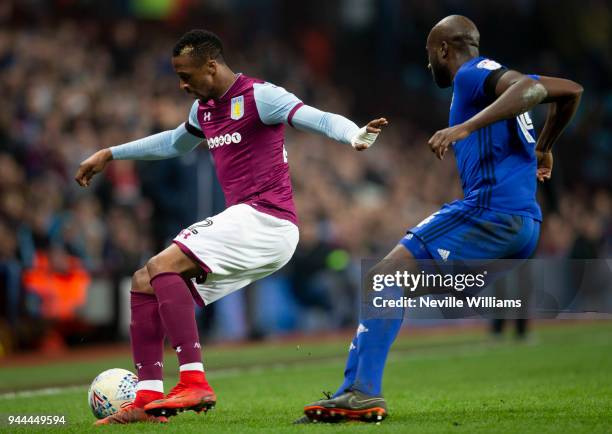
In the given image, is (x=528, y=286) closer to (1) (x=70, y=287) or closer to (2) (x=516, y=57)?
(1) (x=70, y=287)

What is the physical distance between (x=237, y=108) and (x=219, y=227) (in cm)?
72

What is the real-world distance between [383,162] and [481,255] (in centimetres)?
1660

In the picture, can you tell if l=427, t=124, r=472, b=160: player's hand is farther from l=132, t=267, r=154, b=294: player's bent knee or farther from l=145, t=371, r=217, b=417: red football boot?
l=132, t=267, r=154, b=294: player's bent knee

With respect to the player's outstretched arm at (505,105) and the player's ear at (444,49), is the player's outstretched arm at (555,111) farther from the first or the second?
the player's ear at (444,49)

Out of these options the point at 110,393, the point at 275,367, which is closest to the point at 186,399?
the point at 110,393

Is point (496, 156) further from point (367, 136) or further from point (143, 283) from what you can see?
point (143, 283)

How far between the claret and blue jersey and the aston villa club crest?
4.10ft

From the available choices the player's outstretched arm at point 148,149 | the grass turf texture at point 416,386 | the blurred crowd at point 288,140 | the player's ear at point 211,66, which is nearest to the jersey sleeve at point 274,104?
the player's ear at point 211,66

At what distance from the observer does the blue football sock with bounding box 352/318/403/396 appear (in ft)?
19.0

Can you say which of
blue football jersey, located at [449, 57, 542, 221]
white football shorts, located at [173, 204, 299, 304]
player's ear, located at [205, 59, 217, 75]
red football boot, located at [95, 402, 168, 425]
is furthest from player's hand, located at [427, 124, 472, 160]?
A: red football boot, located at [95, 402, 168, 425]

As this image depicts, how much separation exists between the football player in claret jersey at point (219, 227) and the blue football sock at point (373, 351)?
80 cm

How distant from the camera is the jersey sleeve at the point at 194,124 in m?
6.70

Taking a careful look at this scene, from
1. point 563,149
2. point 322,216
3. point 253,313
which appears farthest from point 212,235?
point 563,149

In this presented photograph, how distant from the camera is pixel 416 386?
873 cm
